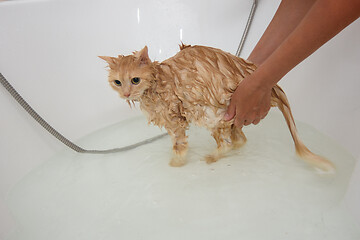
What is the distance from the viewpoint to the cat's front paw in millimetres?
855

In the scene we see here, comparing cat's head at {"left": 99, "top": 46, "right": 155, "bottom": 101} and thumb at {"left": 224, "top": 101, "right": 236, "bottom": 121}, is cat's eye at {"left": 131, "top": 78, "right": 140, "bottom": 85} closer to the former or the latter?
cat's head at {"left": 99, "top": 46, "right": 155, "bottom": 101}

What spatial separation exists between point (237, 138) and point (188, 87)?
283 mm

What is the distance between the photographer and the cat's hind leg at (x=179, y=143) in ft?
2.49

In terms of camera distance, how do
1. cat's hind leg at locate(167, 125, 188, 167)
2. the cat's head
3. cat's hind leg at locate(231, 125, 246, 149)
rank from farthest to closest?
1. cat's hind leg at locate(231, 125, 246, 149)
2. cat's hind leg at locate(167, 125, 188, 167)
3. the cat's head

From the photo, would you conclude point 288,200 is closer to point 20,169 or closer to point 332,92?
point 332,92

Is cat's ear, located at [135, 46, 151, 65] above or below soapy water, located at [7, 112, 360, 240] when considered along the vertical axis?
above

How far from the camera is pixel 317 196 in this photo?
0.76 m

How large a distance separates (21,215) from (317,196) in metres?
0.78

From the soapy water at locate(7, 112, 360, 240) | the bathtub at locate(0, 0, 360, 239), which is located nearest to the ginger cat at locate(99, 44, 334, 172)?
the soapy water at locate(7, 112, 360, 240)

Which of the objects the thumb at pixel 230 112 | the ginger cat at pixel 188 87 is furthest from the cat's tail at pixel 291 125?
the thumb at pixel 230 112

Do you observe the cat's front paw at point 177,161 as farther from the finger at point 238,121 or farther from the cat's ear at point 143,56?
the cat's ear at point 143,56

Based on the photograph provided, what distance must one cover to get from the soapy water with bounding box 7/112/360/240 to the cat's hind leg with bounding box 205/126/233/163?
3cm

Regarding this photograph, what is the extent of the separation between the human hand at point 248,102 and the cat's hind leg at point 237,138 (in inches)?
5.5

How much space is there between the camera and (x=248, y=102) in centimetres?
65
